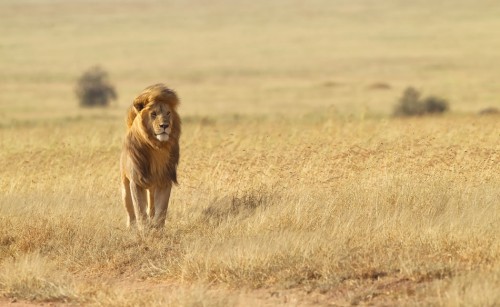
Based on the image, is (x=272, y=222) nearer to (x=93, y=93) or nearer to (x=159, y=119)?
(x=159, y=119)

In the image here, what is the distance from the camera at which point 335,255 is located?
25.7 ft

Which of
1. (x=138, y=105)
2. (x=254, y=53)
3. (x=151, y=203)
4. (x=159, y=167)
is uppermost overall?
(x=254, y=53)

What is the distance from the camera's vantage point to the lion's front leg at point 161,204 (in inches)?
386

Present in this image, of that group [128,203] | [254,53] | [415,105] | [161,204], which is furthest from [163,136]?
[254,53]

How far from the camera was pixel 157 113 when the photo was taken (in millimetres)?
9773

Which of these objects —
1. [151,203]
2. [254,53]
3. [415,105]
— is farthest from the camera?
[254,53]

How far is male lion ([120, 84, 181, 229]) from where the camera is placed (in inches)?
385

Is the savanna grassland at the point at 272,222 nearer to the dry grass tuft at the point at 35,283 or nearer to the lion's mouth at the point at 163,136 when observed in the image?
the dry grass tuft at the point at 35,283

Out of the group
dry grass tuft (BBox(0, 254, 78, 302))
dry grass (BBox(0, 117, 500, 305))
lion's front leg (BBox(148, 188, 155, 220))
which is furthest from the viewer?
lion's front leg (BBox(148, 188, 155, 220))

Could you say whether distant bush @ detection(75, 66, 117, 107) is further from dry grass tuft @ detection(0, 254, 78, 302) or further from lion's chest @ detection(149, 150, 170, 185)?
dry grass tuft @ detection(0, 254, 78, 302)

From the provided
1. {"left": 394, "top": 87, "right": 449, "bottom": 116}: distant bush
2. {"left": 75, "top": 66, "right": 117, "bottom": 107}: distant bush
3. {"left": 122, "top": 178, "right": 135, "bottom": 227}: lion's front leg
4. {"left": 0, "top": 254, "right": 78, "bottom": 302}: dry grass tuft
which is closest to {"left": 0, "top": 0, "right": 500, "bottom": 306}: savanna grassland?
{"left": 0, "top": 254, "right": 78, "bottom": 302}: dry grass tuft

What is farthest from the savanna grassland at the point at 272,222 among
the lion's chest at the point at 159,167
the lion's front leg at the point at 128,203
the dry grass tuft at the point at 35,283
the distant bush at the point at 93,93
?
the distant bush at the point at 93,93

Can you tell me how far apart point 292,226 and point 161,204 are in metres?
1.50

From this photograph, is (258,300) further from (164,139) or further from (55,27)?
(55,27)
